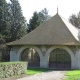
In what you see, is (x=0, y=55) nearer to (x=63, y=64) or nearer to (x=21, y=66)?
(x=63, y=64)

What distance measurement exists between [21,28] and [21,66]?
29.0 meters

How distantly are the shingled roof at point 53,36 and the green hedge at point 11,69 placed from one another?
325 inches

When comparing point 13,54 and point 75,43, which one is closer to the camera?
point 75,43

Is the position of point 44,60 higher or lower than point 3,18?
lower

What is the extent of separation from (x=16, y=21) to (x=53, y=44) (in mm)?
23966

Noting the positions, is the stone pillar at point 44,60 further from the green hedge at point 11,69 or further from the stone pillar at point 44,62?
the green hedge at point 11,69

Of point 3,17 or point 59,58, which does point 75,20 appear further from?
point 59,58

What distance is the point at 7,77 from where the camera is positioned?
17.6m

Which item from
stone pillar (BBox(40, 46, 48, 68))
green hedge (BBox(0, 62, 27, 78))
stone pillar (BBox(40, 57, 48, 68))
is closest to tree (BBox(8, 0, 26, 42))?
stone pillar (BBox(40, 46, 48, 68))

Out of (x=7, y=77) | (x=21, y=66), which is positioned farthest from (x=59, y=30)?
(x=7, y=77)

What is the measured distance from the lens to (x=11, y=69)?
18.3m

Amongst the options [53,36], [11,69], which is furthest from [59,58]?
[11,69]

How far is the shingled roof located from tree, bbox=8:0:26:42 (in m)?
16.6

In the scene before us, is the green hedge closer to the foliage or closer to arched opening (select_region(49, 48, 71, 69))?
arched opening (select_region(49, 48, 71, 69))
